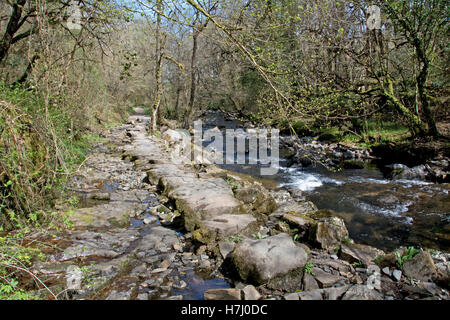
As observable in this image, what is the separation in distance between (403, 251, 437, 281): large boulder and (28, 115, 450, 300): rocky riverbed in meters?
0.01

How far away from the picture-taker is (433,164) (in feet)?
29.6

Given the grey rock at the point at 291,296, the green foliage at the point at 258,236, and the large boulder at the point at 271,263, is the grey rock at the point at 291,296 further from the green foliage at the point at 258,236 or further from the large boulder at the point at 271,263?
the green foliage at the point at 258,236

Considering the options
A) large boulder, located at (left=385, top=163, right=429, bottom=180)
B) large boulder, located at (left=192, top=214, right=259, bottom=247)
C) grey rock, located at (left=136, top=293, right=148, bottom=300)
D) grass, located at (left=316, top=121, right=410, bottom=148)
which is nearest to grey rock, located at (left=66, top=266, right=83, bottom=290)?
grey rock, located at (left=136, top=293, right=148, bottom=300)

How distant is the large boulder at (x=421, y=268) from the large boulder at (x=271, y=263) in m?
1.21

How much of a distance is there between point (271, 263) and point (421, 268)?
5.68 feet

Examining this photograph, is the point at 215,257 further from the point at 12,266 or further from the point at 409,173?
the point at 409,173

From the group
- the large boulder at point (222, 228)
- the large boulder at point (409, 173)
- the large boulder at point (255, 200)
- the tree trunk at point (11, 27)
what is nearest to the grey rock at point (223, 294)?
the large boulder at point (222, 228)

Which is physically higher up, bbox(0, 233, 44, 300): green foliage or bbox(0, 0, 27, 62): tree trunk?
bbox(0, 0, 27, 62): tree trunk

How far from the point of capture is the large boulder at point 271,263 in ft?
9.65

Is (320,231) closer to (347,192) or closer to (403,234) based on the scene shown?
(403,234)

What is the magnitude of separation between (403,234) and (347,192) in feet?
8.48

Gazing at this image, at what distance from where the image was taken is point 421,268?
3.12 meters

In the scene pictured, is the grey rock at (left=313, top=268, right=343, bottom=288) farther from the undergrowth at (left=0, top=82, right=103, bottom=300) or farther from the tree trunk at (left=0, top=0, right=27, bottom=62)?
the tree trunk at (left=0, top=0, right=27, bottom=62)

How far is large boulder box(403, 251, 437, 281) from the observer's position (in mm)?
3078
